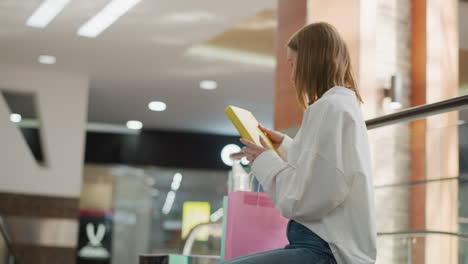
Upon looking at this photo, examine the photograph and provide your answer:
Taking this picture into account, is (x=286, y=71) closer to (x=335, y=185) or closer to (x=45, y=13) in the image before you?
(x=45, y=13)

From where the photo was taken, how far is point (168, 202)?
13359 mm

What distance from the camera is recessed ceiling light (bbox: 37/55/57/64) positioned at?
354 inches

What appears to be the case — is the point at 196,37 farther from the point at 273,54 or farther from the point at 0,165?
the point at 0,165

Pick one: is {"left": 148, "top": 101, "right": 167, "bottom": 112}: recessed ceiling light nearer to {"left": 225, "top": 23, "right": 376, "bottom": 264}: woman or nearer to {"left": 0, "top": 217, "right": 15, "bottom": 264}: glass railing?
{"left": 0, "top": 217, "right": 15, "bottom": 264}: glass railing

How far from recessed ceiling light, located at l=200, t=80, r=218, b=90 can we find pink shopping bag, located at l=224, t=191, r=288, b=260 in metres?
7.72

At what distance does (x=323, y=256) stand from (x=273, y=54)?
7537 mm

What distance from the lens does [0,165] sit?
9312 mm

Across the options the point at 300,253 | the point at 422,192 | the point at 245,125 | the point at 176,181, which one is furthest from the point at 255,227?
the point at 176,181

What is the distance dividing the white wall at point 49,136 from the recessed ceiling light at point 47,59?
1.57 feet

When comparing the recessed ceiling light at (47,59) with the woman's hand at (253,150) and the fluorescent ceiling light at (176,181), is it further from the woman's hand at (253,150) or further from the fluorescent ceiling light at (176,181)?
the woman's hand at (253,150)

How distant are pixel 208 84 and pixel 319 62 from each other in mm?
8328

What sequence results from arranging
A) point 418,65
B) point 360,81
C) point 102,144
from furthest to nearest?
point 102,144 < point 418,65 < point 360,81

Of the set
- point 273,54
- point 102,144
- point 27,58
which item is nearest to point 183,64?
point 273,54

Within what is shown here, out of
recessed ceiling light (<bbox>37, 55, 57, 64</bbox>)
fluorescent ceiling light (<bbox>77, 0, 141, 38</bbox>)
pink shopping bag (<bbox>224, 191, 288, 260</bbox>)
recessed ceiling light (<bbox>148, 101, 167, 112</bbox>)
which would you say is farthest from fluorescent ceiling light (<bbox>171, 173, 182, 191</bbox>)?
pink shopping bag (<bbox>224, 191, 288, 260</bbox>)
